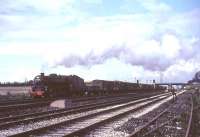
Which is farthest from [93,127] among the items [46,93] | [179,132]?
[46,93]

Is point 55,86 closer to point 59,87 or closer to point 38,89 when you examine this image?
point 59,87

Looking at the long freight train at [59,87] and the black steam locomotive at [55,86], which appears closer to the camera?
the black steam locomotive at [55,86]

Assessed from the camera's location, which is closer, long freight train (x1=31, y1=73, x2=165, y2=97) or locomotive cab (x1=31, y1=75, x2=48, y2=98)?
locomotive cab (x1=31, y1=75, x2=48, y2=98)


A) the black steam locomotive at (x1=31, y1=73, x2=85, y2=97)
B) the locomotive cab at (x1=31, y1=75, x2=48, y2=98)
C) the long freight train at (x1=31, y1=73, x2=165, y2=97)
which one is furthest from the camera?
the long freight train at (x1=31, y1=73, x2=165, y2=97)

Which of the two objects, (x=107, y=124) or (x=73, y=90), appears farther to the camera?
(x=73, y=90)

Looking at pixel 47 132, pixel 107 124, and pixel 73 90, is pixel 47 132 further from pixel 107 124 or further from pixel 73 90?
pixel 73 90

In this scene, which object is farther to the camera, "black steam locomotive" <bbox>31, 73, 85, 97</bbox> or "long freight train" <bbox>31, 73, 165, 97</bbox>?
"long freight train" <bbox>31, 73, 165, 97</bbox>

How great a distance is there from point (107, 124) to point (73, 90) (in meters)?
38.7

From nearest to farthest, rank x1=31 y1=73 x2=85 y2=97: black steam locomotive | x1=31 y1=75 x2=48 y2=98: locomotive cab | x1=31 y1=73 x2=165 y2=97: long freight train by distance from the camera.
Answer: x1=31 y1=75 x2=48 y2=98: locomotive cab → x1=31 y1=73 x2=85 y2=97: black steam locomotive → x1=31 y1=73 x2=165 y2=97: long freight train

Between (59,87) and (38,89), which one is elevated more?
(59,87)

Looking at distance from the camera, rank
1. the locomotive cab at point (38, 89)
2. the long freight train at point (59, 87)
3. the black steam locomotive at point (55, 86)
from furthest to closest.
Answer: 1. the long freight train at point (59, 87)
2. the black steam locomotive at point (55, 86)
3. the locomotive cab at point (38, 89)

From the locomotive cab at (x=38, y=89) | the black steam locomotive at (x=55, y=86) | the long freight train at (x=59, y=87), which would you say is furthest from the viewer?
the long freight train at (x=59, y=87)

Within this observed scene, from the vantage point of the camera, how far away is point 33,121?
20344mm

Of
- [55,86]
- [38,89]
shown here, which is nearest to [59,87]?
[55,86]
